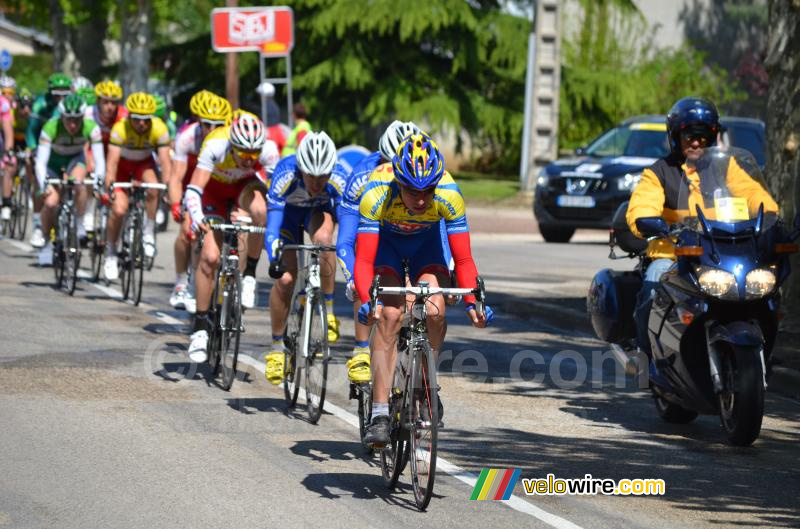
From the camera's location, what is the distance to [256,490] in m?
7.41

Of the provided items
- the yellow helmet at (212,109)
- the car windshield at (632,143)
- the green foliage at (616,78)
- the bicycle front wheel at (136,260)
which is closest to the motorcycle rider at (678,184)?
the yellow helmet at (212,109)

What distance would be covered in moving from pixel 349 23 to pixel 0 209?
49.7 feet

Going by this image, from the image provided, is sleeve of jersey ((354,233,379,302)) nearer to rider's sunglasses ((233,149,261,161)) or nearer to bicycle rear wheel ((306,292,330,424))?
bicycle rear wheel ((306,292,330,424))

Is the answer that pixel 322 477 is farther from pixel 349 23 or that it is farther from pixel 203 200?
pixel 349 23

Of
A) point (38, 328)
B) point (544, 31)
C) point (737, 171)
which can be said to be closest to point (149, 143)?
point (38, 328)

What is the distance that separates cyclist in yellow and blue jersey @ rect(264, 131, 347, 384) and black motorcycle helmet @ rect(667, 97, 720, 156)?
6.98 feet

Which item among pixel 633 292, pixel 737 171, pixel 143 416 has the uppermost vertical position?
pixel 737 171

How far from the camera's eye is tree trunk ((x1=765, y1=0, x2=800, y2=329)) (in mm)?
12992

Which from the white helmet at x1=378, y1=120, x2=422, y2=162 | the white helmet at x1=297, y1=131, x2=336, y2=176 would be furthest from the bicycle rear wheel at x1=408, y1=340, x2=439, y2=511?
the white helmet at x1=297, y1=131, x2=336, y2=176

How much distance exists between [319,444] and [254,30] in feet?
68.1

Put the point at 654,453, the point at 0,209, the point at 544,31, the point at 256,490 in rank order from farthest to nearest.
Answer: the point at 544,31 → the point at 0,209 → the point at 654,453 → the point at 256,490

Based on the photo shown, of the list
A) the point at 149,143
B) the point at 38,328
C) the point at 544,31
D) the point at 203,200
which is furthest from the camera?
the point at 544,31

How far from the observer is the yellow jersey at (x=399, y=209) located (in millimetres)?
7707

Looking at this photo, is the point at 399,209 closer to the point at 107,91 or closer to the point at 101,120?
the point at 107,91
